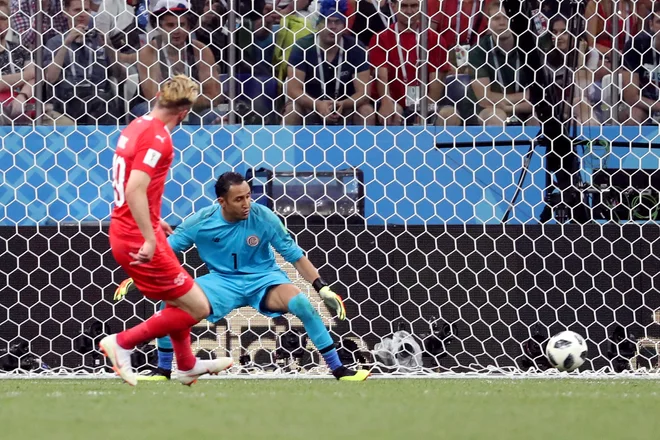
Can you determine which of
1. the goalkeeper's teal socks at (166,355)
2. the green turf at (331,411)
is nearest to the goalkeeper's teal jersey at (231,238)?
the goalkeeper's teal socks at (166,355)

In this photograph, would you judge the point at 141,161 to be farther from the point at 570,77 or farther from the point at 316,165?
the point at 570,77

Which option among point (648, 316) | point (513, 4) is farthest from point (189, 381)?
point (513, 4)

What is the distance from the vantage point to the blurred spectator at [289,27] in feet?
28.3

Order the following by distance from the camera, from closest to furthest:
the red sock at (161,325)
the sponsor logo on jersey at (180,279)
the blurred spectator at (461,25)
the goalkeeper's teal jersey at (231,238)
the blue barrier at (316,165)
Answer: the sponsor logo on jersey at (180,279) < the red sock at (161,325) < the goalkeeper's teal jersey at (231,238) < the blue barrier at (316,165) < the blurred spectator at (461,25)

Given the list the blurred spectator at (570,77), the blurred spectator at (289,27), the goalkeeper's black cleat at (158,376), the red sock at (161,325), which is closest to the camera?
the red sock at (161,325)

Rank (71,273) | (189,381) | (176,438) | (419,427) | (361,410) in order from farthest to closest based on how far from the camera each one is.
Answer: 1. (71,273)
2. (189,381)
3. (361,410)
4. (419,427)
5. (176,438)

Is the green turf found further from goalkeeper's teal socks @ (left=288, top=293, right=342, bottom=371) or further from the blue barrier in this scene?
the blue barrier

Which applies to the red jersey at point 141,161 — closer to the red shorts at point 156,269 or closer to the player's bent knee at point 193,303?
the red shorts at point 156,269

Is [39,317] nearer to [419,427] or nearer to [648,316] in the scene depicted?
[648,316]

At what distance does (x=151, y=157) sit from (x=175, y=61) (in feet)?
10.9

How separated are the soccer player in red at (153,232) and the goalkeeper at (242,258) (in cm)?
88

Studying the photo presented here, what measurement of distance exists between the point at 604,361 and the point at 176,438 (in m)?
4.99

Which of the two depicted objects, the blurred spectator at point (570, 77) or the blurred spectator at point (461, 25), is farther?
the blurred spectator at point (461, 25)

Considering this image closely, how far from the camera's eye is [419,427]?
3857 millimetres
